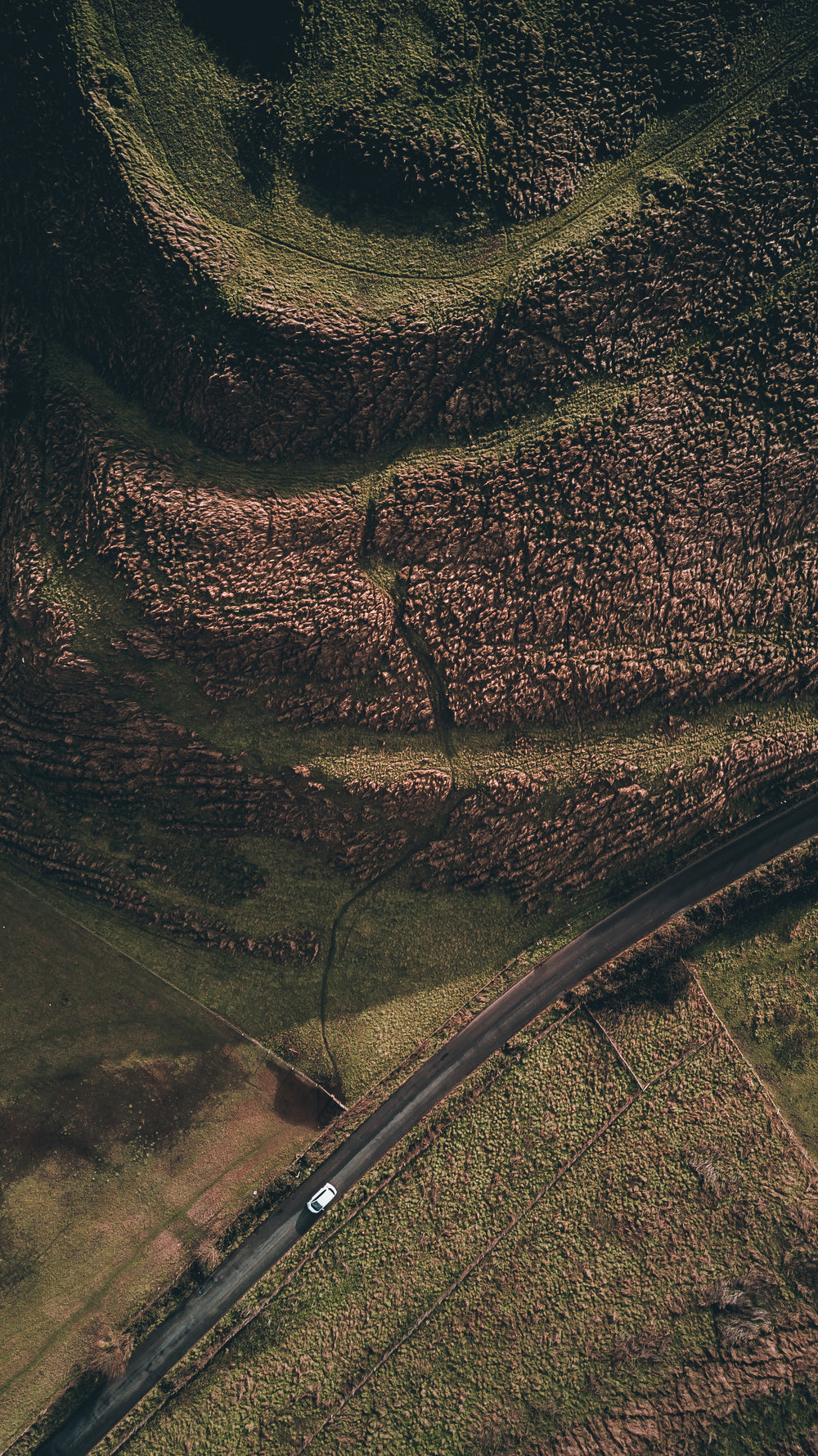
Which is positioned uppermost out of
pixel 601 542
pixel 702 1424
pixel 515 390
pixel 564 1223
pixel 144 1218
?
pixel 515 390

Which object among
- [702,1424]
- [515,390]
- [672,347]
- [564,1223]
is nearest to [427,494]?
[515,390]

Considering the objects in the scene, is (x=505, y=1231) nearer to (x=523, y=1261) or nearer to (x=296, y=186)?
(x=523, y=1261)

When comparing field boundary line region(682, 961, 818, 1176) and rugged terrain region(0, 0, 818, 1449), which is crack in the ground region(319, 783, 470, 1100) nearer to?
rugged terrain region(0, 0, 818, 1449)

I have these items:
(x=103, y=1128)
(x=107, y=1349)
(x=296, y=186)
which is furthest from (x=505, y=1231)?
(x=296, y=186)

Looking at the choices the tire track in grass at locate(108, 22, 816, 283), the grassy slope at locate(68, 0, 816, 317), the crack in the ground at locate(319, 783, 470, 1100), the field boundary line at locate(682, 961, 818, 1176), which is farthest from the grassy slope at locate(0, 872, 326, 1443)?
the tire track in grass at locate(108, 22, 816, 283)

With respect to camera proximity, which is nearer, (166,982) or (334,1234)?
(334,1234)

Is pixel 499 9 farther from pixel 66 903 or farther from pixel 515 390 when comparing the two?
pixel 66 903
